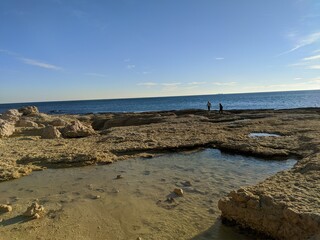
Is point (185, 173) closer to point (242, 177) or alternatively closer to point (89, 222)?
point (242, 177)

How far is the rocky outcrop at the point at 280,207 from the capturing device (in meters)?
4.88

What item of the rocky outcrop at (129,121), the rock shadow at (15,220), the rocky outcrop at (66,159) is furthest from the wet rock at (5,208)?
the rocky outcrop at (129,121)

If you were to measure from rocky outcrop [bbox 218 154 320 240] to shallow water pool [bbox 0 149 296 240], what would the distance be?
414mm

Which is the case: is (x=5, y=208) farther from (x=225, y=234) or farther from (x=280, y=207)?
(x=280, y=207)

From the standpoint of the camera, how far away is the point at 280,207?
5355mm

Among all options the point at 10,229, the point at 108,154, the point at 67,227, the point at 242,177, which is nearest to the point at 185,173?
the point at 242,177

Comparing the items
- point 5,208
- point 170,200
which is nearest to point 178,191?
point 170,200

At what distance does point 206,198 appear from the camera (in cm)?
755

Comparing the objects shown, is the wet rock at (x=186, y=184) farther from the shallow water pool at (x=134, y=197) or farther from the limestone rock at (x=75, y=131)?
the limestone rock at (x=75, y=131)

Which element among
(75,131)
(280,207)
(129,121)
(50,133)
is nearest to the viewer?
(280,207)

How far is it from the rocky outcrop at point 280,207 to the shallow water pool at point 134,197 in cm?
41

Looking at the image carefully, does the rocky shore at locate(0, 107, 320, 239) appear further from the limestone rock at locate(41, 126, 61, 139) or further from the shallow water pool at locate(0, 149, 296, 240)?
the shallow water pool at locate(0, 149, 296, 240)

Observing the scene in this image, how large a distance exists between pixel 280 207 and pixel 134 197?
3.94 m

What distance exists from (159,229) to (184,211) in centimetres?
102
